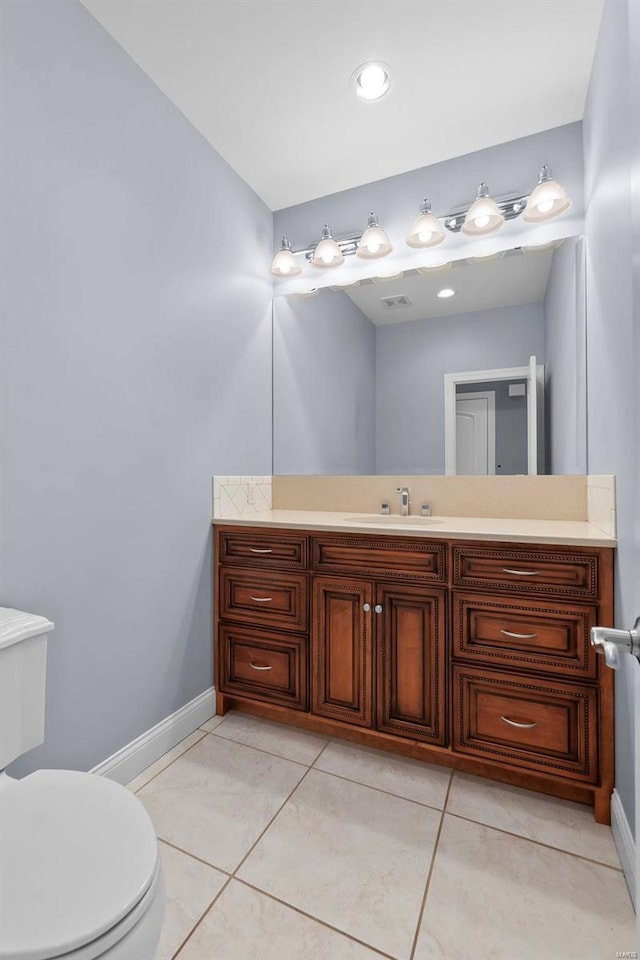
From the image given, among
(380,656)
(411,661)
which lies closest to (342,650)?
(380,656)

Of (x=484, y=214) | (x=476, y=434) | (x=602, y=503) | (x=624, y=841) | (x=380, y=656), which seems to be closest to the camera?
(x=624, y=841)

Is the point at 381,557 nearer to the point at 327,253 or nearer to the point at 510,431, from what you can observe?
the point at 510,431

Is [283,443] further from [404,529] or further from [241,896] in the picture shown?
[241,896]

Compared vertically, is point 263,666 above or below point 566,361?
below

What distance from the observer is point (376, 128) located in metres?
1.92

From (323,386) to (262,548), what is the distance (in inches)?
38.8

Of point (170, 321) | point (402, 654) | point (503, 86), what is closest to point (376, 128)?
point (503, 86)

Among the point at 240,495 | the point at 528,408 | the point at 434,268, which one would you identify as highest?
the point at 434,268

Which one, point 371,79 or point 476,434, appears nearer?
point 371,79

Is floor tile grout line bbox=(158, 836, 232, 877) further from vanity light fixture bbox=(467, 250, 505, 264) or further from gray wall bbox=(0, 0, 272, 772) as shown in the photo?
vanity light fixture bbox=(467, 250, 505, 264)

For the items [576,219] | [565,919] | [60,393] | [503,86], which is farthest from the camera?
[576,219]

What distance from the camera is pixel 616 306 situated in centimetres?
133

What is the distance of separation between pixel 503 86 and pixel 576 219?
578 mm

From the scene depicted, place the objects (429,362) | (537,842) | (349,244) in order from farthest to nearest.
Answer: (349,244) → (429,362) → (537,842)
